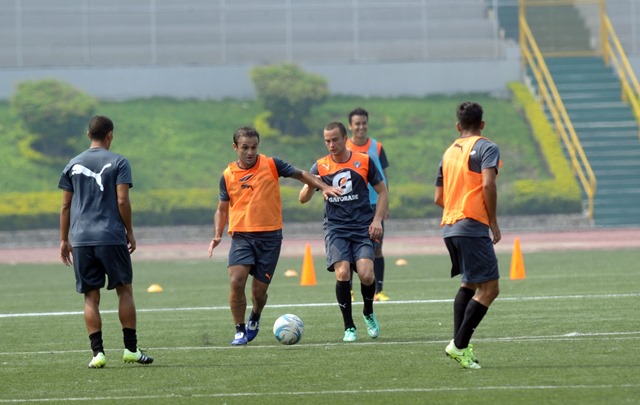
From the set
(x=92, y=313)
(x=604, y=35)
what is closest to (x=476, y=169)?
(x=92, y=313)

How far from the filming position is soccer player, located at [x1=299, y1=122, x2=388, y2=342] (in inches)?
471

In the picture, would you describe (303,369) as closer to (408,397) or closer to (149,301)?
(408,397)

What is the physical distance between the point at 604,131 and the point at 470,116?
3360cm

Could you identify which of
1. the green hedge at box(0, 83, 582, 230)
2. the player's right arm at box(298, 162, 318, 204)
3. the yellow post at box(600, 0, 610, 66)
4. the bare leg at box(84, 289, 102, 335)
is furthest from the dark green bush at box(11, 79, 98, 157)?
the bare leg at box(84, 289, 102, 335)

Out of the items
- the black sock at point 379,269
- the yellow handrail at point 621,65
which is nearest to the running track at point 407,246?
the yellow handrail at point 621,65

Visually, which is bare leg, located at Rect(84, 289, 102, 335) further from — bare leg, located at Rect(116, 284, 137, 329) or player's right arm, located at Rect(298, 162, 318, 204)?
player's right arm, located at Rect(298, 162, 318, 204)

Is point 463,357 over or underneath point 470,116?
underneath

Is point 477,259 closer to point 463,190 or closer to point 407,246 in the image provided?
point 463,190

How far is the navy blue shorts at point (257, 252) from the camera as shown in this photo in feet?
38.8

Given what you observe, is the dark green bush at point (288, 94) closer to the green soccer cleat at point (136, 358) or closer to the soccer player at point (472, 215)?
the green soccer cleat at point (136, 358)

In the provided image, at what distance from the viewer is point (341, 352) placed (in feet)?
35.2

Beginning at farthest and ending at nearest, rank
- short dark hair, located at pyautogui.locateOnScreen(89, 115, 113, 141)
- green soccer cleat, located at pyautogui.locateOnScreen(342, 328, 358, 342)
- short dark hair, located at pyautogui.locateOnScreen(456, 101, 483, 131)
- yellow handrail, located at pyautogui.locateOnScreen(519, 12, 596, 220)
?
yellow handrail, located at pyautogui.locateOnScreen(519, 12, 596, 220), green soccer cleat, located at pyautogui.locateOnScreen(342, 328, 358, 342), short dark hair, located at pyautogui.locateOnScreen(89, 115, 113, 141), short dark hair, located at pyautogui.locateOnScreen(456, 101, 483, 131)

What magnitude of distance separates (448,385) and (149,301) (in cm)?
945

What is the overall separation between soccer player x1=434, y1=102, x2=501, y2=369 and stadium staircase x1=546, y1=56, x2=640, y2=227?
27.0 meters
